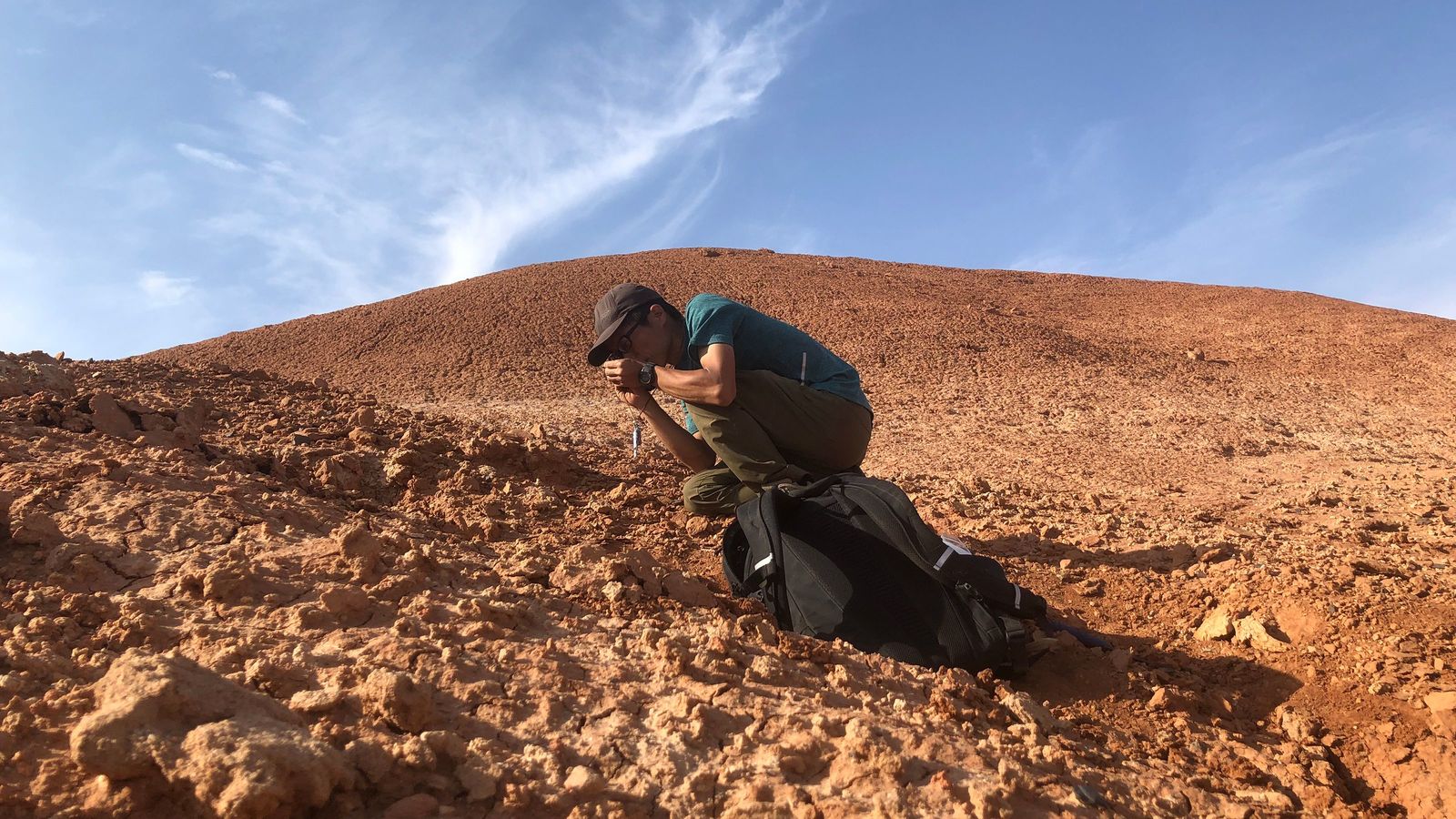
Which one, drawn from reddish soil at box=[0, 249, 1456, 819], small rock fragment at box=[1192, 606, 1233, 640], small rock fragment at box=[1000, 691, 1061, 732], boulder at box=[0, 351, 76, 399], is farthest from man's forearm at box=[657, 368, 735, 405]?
boulder at box=[0, 351, 76, 399]

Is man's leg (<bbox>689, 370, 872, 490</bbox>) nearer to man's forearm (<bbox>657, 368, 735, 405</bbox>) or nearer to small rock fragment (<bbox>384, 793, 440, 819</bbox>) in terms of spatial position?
man's forearm (<bbox>657, 368, 735, 405</bbox>)

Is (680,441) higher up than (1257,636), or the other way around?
(680,441)

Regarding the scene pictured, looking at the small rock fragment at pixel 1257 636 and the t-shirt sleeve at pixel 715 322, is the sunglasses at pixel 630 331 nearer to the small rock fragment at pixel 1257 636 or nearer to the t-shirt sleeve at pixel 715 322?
the t-shirt sleeve at pixel 715 322

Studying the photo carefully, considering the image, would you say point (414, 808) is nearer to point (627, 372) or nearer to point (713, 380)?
point (713, 380)

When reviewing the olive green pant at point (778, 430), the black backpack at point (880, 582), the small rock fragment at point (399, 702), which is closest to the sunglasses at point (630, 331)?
the olive green pant at point (778, 430)

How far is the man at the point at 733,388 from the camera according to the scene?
2992 mm

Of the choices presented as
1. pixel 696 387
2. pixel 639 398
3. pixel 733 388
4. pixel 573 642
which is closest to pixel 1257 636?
pixel 733 388

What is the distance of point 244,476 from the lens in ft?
9.48

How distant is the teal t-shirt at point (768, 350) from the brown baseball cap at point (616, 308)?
16 centimetres

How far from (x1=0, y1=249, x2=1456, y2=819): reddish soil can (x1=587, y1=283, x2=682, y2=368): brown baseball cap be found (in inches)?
26.4

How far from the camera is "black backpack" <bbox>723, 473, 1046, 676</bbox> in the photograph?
89.2 inches

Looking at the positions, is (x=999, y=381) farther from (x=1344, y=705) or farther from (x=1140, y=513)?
(x=1344, y=705)

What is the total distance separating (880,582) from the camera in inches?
93.9

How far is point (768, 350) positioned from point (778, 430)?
33 centimetres
